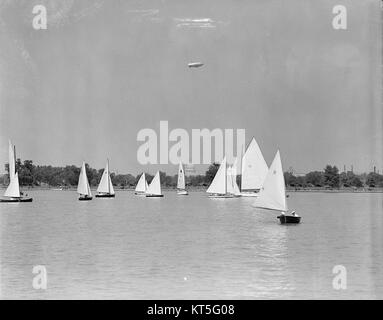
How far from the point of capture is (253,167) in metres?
90.2

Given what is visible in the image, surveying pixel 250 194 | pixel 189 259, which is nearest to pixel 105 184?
pixel 250 194

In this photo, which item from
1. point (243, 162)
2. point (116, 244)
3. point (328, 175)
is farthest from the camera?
point (328, 175)

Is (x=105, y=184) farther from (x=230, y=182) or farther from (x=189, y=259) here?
(x=189, y=259)

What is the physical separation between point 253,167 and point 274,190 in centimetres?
3707

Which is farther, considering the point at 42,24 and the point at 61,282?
the point at 61,282

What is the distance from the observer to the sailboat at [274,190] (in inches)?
2074

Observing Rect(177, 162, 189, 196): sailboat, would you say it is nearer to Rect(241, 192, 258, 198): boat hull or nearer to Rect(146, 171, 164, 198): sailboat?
Rect(146, 171, 164, 198): sailboat

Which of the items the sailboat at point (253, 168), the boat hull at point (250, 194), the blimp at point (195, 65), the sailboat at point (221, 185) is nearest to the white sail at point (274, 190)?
the blimp at point (195, 65)

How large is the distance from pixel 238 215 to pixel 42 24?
51.5 meters

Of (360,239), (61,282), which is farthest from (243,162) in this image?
(61,282)

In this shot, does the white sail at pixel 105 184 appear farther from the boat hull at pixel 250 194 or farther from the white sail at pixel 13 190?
the white sail at pixel 13 190

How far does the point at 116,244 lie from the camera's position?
43375 millimetres

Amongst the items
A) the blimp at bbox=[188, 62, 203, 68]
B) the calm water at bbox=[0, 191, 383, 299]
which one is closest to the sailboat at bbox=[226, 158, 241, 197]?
the calm water at bbox=[0, 191, 383, 299]
